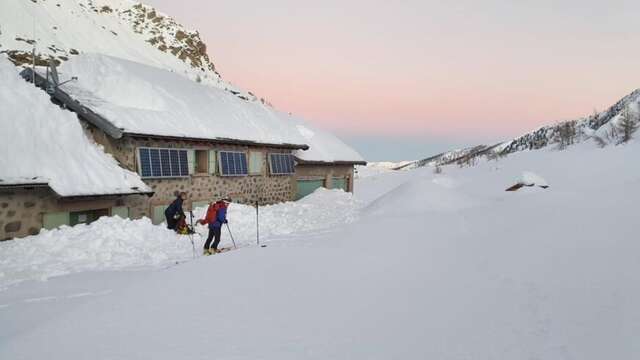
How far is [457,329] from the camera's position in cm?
598

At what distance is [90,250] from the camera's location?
40.8ft

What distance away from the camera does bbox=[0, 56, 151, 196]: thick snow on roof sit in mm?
13703

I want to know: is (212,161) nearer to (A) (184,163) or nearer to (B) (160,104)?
(A) (184,163)

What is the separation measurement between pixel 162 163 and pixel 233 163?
4336 mm

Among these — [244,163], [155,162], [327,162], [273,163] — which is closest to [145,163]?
[155,162]

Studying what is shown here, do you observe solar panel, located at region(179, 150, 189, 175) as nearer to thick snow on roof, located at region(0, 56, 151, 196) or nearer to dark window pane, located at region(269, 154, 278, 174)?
thick snow on roof, located at region(0, 56, 151, 196)

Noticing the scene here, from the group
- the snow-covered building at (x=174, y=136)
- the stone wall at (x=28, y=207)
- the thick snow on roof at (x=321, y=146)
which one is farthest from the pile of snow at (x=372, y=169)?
the stone wall at (x=28, y=207)

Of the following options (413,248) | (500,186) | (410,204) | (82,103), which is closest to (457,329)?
(413,248)

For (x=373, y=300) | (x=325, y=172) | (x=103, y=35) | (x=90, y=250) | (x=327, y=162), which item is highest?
(x=103, y=35)

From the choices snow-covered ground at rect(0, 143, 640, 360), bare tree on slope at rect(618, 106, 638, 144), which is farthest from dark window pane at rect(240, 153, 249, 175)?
bare tree on slope at rect(618, 106, 638, 144)

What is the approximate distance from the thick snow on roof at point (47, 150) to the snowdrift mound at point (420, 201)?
9266mm

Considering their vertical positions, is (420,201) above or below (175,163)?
below

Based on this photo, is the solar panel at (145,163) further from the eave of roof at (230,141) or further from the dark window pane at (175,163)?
the dark window pane at (175,163)

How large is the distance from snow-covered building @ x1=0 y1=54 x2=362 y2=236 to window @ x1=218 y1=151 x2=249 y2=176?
0.05 meters
